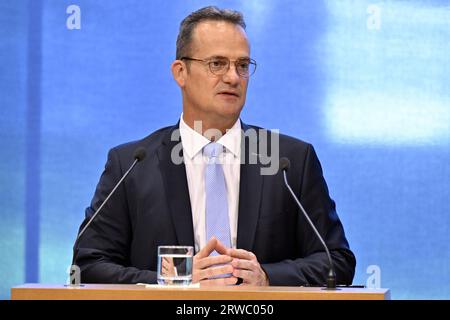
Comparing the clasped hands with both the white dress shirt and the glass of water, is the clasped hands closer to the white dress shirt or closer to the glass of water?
the glass of water

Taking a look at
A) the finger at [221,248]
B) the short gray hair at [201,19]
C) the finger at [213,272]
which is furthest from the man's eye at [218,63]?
the finger at [213,272]

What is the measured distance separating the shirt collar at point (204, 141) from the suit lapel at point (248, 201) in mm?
60

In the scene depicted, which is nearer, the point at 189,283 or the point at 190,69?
the point at 189,283

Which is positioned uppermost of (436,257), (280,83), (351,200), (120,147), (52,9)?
(52,9)

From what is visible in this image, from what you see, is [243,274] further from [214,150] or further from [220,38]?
[220,38]

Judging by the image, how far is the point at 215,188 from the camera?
10.6ft

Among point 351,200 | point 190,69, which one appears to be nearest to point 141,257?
point 190,69

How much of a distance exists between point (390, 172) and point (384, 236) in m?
0.28

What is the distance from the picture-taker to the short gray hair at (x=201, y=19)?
3383mm

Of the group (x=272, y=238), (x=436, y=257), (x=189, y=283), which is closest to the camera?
(x=189, y=283)

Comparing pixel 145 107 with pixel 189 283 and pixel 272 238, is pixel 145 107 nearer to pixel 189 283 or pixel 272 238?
pixel 272 238

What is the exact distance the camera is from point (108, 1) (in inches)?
159

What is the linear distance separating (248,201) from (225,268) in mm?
526

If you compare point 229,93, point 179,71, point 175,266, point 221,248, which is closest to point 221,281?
point 221,248
